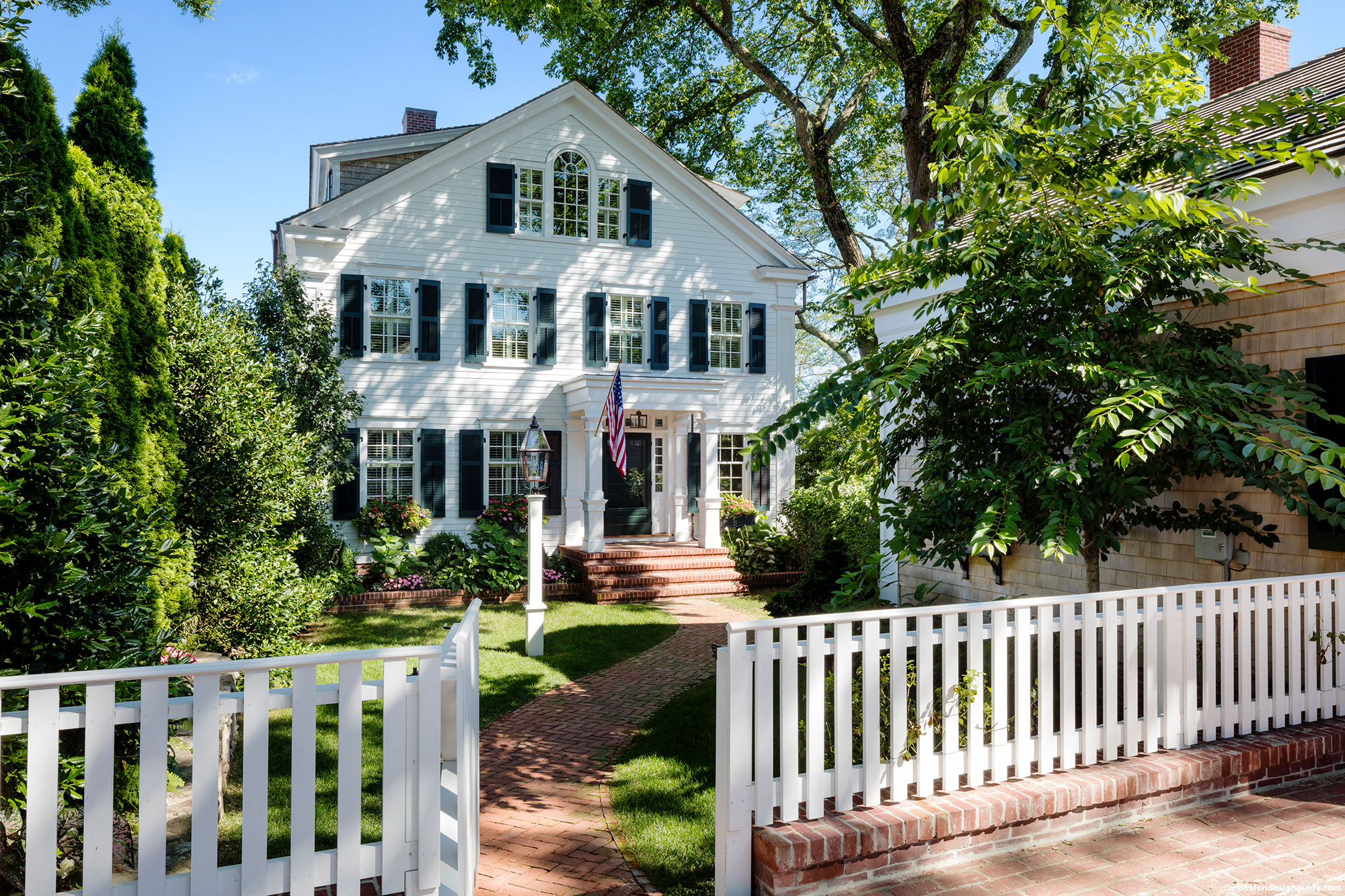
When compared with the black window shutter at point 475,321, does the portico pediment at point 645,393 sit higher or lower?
lower

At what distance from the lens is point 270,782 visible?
515cm

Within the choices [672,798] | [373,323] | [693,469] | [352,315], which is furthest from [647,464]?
[672,798]

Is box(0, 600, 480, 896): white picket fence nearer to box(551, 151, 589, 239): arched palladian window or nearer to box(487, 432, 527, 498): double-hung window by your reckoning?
box(487, 432, 527, 498): double-hung window

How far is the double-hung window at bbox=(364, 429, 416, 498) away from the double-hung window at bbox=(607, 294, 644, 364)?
4.17 m

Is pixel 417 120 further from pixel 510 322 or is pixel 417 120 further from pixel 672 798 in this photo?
pixel 672 798

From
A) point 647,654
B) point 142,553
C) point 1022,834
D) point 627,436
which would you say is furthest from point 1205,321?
point 627,436

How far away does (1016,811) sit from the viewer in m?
3.68

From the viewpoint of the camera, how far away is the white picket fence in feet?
8.55

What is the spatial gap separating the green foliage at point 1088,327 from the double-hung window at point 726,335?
11063mm

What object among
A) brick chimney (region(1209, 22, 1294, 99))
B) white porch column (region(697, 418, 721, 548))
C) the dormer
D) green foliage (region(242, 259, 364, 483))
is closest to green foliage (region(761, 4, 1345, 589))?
brick chimney (region(1209, 22, 1294, 99))

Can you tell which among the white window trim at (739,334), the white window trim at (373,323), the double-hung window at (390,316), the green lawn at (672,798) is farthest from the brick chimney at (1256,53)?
the double-hung window at (390,316)

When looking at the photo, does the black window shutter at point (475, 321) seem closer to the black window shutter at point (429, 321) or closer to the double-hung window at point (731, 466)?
the black window shutter at point (429, 321)

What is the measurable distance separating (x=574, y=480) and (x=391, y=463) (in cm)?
334

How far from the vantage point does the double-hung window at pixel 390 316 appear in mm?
14477
